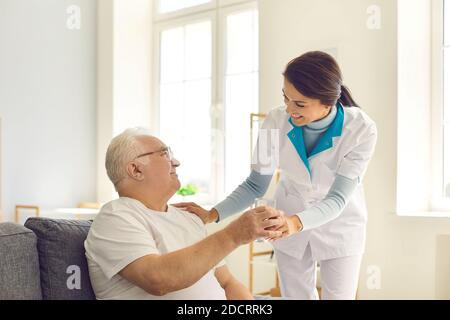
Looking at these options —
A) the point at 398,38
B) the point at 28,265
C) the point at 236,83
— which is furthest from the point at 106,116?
the point at 28,265

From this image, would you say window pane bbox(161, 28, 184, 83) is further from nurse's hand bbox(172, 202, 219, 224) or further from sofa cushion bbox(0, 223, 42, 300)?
sofa cushion bbox(0, 223, 42, 300)

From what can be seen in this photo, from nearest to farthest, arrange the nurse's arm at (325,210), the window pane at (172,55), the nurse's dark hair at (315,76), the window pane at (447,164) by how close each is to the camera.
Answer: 1. the nurse's arm at (325,210)
2. the nurse's dark hair at (315,76)
3. the window pane at (447,164)
4. the window pane at (172,55)

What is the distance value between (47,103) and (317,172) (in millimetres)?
3327

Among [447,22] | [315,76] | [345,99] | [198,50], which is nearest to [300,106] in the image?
[315,76]

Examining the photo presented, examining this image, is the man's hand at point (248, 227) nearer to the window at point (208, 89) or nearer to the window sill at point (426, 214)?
the window sill at point (426, 214)

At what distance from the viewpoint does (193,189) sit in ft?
13.9

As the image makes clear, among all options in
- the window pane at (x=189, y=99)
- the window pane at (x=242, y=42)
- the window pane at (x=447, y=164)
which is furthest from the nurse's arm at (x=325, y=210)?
the window pane at (x=189, y=99)

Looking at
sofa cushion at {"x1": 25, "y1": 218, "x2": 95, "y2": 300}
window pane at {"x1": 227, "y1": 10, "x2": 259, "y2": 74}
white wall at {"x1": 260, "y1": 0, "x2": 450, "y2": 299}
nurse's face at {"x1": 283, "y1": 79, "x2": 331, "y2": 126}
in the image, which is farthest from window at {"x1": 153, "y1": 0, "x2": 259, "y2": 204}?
sofa cushion at {"x1": 25, "y1": 218, "x2": 95, "y2": 300}

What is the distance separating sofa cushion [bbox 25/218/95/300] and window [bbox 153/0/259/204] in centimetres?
305

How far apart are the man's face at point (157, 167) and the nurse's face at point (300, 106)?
408 mm

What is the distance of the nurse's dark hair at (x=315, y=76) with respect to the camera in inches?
62.7

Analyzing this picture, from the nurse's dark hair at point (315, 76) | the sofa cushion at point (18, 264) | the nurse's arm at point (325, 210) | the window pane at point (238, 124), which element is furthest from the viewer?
the window pane at point (238, 124)

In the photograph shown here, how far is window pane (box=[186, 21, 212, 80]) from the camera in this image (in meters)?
4.65

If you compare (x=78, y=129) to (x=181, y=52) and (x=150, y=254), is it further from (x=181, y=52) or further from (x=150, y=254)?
(x=150, y=254)
